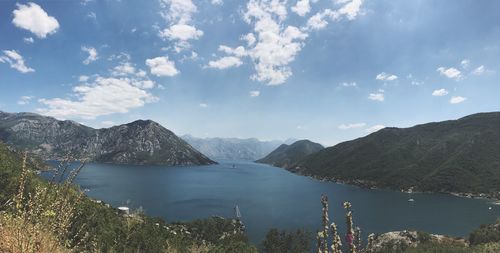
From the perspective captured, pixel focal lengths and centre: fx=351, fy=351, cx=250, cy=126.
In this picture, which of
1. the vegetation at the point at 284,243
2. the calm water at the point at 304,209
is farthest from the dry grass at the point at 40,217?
the calm water at the point at 304,209

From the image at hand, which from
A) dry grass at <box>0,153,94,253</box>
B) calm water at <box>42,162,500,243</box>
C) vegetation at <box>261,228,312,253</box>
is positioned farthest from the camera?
calm water at <box>42,162,500,243</box>

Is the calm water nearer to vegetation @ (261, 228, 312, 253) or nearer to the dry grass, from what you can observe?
vegetation @ (261, 228, 312, 253)

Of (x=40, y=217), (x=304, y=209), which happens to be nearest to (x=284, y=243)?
(x=304, y=209)

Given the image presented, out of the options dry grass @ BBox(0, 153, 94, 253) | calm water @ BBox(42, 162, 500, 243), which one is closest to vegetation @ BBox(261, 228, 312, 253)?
calm water @ BBox(42, 162, 500, 243)

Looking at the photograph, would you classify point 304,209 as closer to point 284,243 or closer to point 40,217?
point 284,243

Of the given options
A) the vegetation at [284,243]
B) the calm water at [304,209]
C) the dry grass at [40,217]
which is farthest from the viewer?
the calm water at [304,209]

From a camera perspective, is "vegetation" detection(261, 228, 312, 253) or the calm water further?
the calm water

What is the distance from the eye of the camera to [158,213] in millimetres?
137750

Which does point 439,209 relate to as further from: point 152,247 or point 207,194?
point 152,247

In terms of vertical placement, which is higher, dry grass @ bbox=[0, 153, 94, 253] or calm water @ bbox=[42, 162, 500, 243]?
dry grass @ bbox=[0, 153, 94, 253]

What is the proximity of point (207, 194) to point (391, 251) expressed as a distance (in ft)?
408

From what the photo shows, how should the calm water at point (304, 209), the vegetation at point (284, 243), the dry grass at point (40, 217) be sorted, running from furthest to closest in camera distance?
1. the calm water at point (304, 209)
2. the vegetation at point (284, 243)
3. the dry grass at point (40, 217)

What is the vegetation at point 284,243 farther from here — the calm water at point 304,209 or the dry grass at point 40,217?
the dry grass at point 40,217

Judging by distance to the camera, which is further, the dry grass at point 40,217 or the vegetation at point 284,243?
the vegetation at point 284,243
